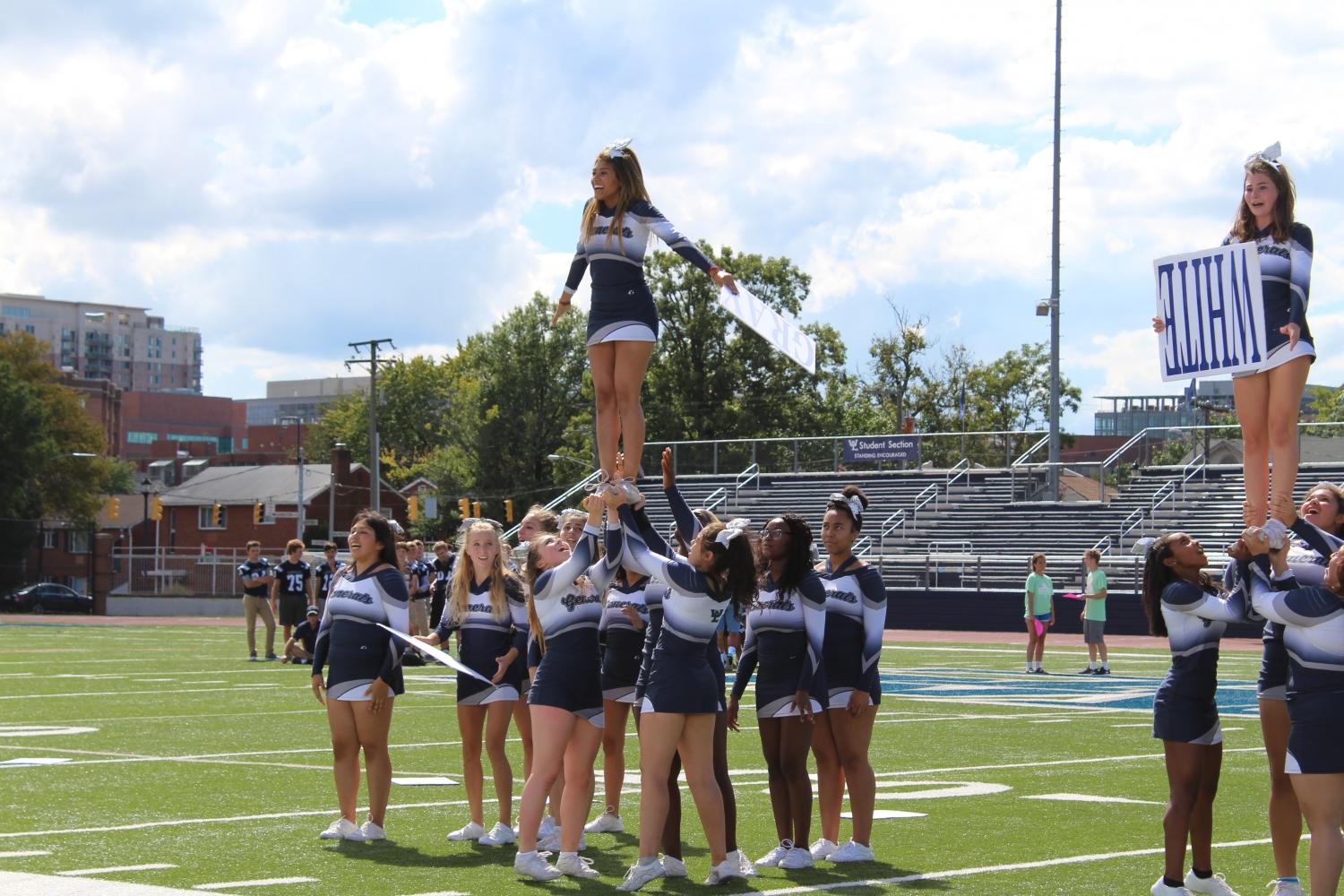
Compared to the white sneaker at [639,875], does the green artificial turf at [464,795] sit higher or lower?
lower

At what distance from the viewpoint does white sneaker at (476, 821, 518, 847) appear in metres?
9.85

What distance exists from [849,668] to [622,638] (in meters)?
1.28

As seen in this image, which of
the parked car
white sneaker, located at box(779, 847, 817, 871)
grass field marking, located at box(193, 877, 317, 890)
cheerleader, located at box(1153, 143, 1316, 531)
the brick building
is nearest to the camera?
cheerleader, located at box(1153, 143, 1316, 531)

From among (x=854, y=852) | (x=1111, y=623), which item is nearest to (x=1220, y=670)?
(x=1111, y=623)

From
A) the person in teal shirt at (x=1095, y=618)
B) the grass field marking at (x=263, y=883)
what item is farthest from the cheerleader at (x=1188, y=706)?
the person in teal shirt at (x=1095, y=618)

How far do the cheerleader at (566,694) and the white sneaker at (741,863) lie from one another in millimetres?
761

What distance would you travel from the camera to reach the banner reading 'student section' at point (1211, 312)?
7293 mm

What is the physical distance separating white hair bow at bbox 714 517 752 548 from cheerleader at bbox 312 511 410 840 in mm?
2380

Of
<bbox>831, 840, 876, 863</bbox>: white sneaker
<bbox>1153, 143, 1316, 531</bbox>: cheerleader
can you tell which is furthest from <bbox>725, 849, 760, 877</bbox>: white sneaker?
<bbox>1153, 143, 1316, 531</bbox>: cheerleader

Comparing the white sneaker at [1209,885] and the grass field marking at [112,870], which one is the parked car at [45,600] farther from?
the white sneaker at [1209,885]

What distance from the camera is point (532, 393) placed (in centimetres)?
9081

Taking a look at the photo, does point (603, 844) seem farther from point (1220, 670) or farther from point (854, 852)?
point (1220, 670)

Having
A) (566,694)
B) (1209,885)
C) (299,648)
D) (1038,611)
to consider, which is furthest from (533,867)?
(299,648)

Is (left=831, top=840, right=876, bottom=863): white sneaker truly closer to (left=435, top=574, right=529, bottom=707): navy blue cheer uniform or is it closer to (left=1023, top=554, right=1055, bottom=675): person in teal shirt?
(left=435, top=574, right=529, bottom=707): navy blue cheer uniform
